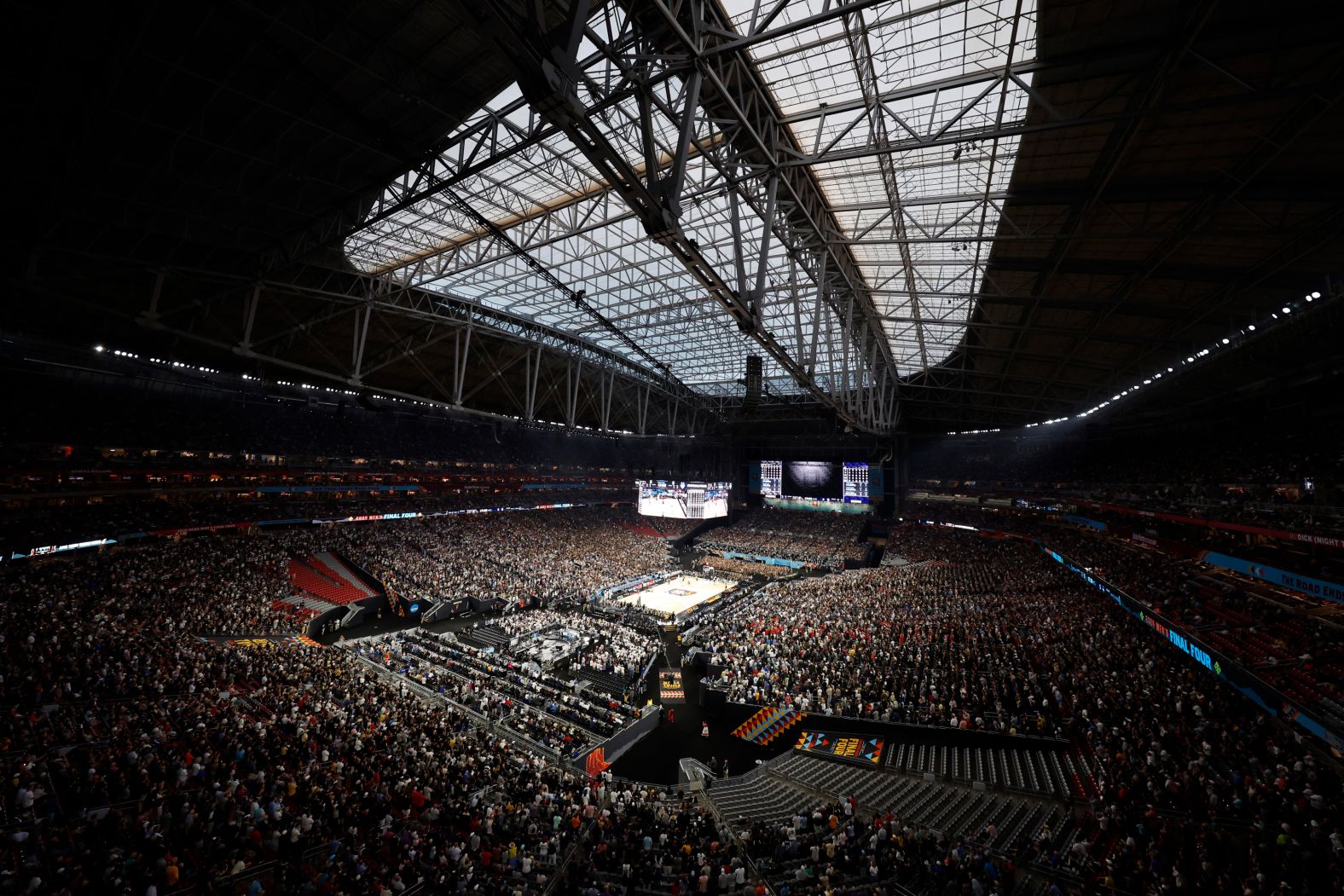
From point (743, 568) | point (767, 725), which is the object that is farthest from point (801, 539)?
point (767, 725)

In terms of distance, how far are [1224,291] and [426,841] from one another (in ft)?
70.1

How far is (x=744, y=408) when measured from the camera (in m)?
21.9

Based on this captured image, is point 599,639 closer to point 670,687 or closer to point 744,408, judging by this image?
point 670,687

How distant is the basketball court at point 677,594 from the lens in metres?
30.5

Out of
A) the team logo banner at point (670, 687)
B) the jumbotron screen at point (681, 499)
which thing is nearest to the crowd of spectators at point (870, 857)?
the team logo banner at point (670, 687)

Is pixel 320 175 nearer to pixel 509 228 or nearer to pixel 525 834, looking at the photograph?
pixel 509 228

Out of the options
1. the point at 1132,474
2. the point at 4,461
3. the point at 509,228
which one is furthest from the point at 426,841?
the point at 1132,474

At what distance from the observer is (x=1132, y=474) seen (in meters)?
28.3

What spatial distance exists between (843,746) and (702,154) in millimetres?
15465

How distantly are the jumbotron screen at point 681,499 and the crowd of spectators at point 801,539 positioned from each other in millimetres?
4115

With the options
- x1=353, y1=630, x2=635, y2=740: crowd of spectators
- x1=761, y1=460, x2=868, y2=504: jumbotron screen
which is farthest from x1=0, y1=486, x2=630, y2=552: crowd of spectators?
x1=761, y1=460, x2=868, y2=504: jumbotron screen

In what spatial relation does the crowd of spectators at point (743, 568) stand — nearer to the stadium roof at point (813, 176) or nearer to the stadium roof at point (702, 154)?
the stadium roof at point (813, 176)

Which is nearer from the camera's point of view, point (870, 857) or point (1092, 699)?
Result: point (870, 857)

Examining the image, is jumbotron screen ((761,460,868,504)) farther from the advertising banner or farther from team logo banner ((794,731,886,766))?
team logo banner ((794,731,886,766))
